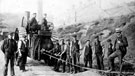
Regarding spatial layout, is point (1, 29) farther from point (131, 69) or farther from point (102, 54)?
point (131, 69)

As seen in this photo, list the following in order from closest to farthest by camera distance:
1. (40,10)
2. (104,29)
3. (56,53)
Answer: (40,10)
(56,53)
(104,29)

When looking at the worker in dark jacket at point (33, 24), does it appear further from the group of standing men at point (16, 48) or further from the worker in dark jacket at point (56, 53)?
the worker in dark jacket at point (56, 53)

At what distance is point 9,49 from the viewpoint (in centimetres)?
411

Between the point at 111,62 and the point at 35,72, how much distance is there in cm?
164

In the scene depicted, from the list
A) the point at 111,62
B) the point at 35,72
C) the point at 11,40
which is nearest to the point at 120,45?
the point at 111,62

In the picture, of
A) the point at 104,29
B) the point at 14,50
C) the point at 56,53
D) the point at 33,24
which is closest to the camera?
the point at 14,50

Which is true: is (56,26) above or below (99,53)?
above

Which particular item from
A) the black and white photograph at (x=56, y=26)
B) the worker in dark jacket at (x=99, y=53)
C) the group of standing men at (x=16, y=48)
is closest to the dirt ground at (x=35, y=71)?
the black and white photograph at (x=56, y=26)

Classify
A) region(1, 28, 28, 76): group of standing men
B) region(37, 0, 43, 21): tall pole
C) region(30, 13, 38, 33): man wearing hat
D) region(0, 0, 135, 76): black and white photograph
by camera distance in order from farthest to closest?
region(30, 13, 38, 33): man wearing hat
region(37, 0, 43, 21): tall pole
region(0, 0, 135, 76): black and white photograph
region(1, 28, 28, 76): group of standing men

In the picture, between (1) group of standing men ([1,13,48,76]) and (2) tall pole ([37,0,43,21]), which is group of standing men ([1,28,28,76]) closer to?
(1) group of standing men ([1,13,48,76])

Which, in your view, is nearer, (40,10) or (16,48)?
(16,48)

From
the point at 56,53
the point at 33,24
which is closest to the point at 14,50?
the point at 33,24

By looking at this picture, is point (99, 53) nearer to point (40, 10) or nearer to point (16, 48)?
point (40, 10)

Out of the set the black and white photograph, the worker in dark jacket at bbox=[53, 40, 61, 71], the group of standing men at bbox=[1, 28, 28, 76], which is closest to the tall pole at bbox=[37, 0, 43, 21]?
the black and white photograph
